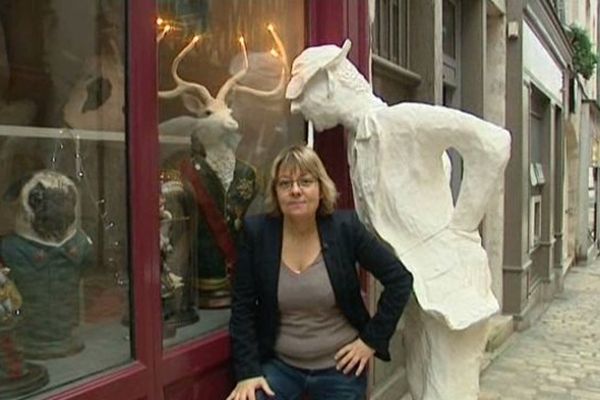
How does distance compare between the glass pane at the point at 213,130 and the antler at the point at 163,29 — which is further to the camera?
the glass pane at the point at 213,130

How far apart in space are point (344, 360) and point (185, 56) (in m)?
1.23

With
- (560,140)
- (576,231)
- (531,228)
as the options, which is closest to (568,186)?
(576,231)

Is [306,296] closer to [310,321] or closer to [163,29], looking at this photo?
[310,321]

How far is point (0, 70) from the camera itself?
6.96ft

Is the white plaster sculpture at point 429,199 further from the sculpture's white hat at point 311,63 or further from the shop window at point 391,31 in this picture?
the shop window at point 391,31

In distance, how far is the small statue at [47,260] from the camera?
2.06 m

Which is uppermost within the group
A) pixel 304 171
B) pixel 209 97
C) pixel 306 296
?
pixel 209 97

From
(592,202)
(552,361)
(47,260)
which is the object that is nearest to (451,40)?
(552,361)

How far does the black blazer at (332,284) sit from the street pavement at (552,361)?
3132 millimetres

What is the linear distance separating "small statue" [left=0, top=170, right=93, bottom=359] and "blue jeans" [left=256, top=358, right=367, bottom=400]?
2.04 ft

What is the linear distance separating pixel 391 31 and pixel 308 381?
9.28 ft

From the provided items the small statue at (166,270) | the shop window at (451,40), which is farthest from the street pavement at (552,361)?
the small statue at (166,270)

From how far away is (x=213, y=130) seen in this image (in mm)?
2832

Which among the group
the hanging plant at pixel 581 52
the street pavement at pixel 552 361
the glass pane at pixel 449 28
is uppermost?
the hanging plant at pixel 581 52
